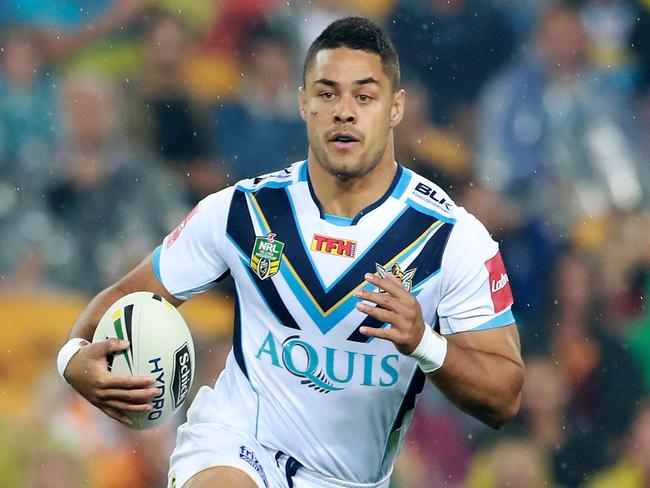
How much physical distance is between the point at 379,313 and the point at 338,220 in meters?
0.86

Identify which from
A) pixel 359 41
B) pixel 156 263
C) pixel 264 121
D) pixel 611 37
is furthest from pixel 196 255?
pixel 611 37

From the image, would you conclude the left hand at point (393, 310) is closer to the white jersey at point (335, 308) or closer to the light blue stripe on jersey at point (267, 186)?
the white jersey at point (335, 308)

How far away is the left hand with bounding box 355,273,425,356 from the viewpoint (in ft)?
11.5

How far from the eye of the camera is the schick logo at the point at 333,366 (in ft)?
13.9

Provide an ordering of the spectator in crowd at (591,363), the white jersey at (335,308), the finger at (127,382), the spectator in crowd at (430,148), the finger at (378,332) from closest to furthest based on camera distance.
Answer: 1. the finger at (378,332)
2. the finger at (127,382)
3. the white jersey at (335,308)
4. the spectator in crowd at (591,363)
5. the spectator in crowd at (430,148)

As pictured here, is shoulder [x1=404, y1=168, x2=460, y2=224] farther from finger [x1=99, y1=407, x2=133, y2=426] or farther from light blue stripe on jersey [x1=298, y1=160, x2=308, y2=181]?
finger [x1=99, y1=407, x2=133, y2=426]

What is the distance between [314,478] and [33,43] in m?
4.98

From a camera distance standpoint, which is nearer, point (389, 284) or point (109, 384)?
point (389, 284)

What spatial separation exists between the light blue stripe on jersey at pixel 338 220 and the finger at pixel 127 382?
879 mm

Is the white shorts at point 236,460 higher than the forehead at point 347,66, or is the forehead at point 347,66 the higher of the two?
the forehead at point 347,66

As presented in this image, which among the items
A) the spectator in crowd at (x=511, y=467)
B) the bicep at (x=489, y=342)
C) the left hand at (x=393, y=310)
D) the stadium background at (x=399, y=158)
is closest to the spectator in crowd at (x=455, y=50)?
the stadium background at (x=399, y=158)

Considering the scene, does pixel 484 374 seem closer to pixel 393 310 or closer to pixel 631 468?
pixel 393 310

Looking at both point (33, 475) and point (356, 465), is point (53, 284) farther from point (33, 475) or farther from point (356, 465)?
point (356, 465)

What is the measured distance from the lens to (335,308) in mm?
4219
